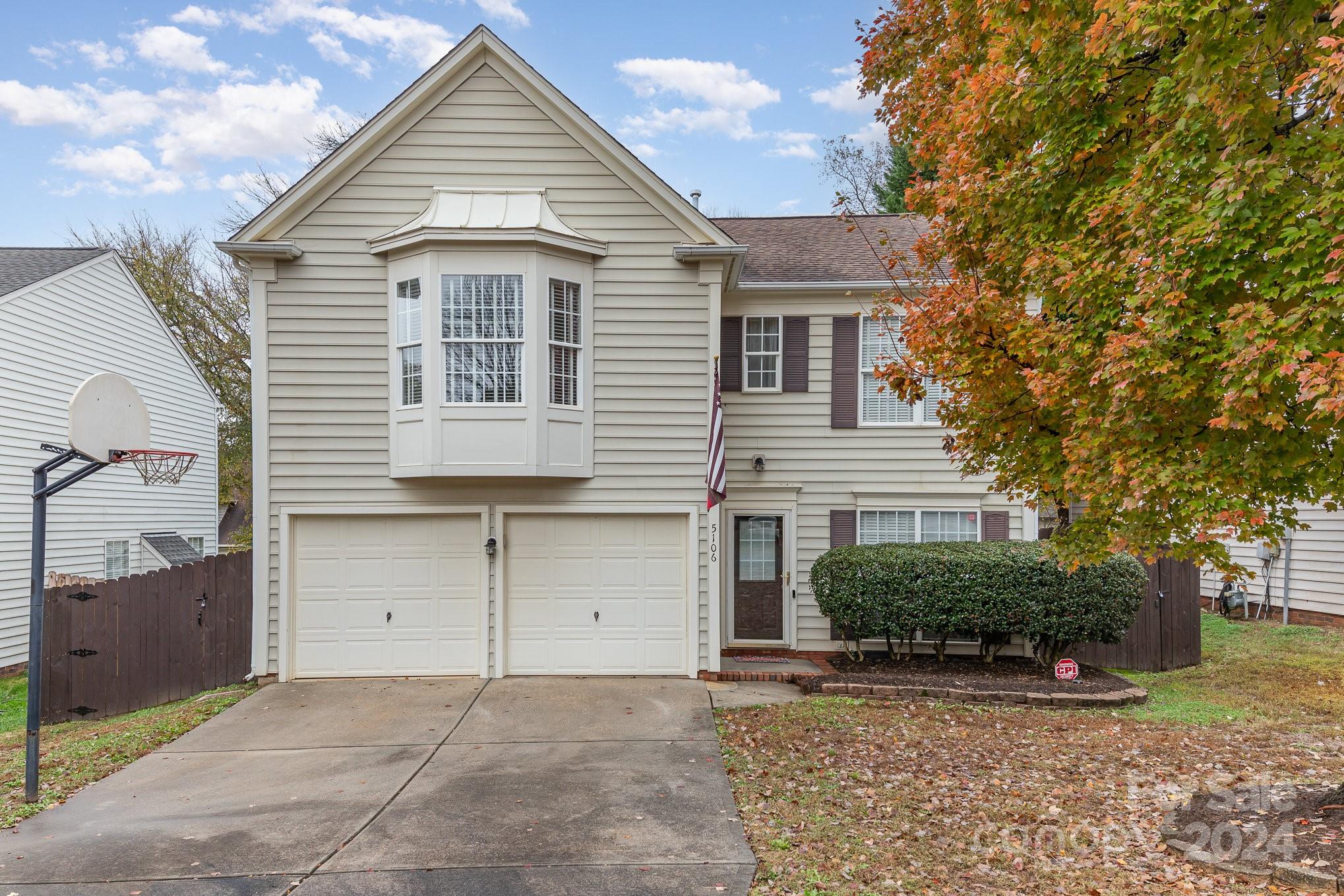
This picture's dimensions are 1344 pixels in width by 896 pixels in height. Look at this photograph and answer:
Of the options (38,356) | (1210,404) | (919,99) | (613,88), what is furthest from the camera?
(613,88)

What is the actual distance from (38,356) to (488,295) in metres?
9.55

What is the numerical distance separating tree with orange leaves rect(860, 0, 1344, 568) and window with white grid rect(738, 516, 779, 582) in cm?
551

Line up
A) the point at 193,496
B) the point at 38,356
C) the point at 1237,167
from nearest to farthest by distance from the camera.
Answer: the point at 1237,167 → the point at 38,356 → the point at 193,496

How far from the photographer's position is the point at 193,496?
1872 cm

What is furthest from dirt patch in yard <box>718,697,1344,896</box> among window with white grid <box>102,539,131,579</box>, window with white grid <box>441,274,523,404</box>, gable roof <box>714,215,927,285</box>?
window with white grid <box>102,539,131,579</box>

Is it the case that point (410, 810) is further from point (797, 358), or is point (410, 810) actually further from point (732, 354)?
point (797, 358)

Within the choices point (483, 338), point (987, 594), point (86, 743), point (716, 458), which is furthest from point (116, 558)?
point (987, 594)

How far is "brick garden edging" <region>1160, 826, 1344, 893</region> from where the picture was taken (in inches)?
159

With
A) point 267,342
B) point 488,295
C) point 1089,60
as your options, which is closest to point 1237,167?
point 1089,60

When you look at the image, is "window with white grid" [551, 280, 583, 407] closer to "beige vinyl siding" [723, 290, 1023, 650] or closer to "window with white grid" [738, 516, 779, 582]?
"beige vinyl siding" [723, 290, 1023, 650]

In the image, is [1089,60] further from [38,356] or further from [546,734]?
[38,356]

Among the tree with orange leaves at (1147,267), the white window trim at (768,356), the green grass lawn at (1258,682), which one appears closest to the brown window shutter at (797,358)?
the white window trim at (768,356)

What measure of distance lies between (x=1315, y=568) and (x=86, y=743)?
58.8 feet

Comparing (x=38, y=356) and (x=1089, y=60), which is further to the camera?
(x=38, y=356)
